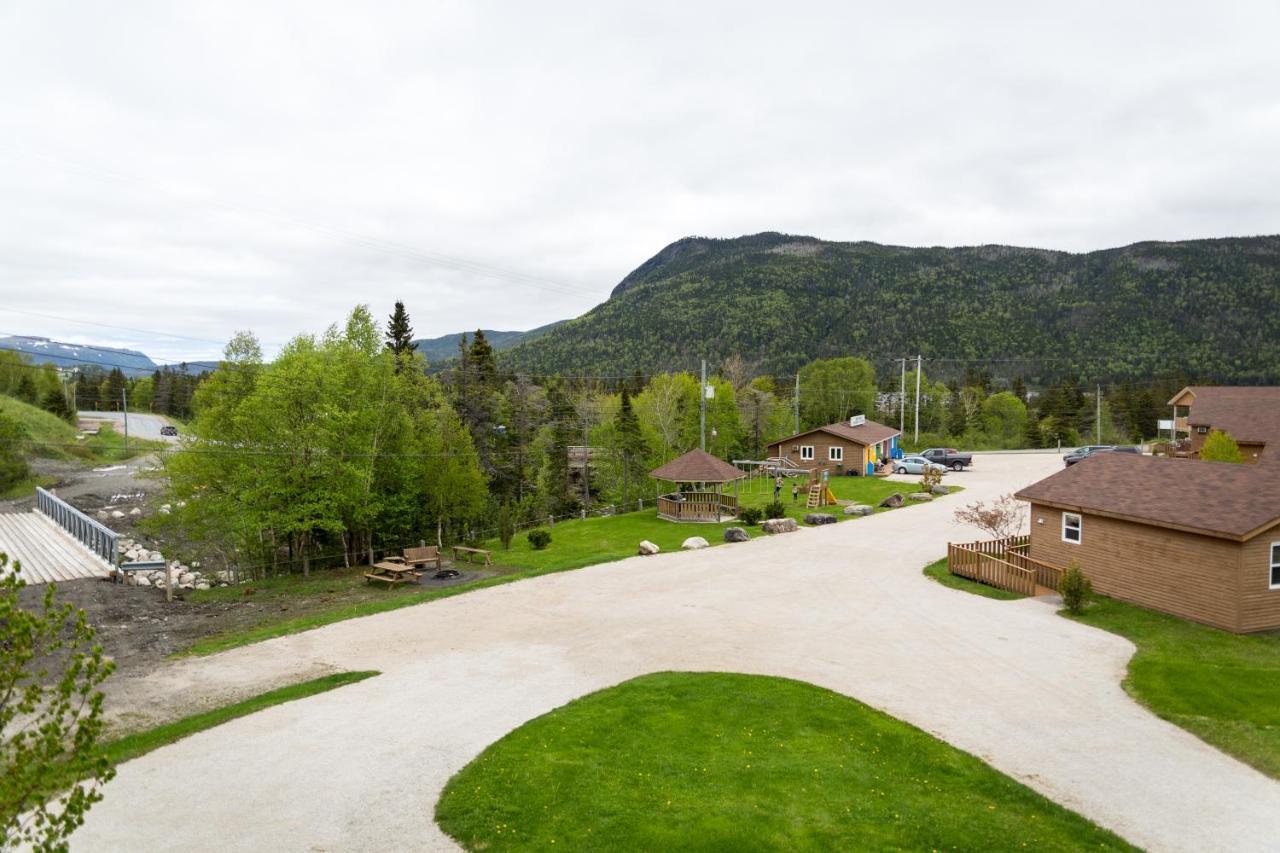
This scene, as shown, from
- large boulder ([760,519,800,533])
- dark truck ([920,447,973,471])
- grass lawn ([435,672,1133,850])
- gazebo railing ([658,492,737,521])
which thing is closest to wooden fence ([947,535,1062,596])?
large boulder ([760,519,800,533])

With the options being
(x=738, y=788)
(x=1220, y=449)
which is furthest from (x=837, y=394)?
(x=738, y=788)

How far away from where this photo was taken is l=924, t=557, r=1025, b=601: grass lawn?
21891 mm

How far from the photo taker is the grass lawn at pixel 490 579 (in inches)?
779

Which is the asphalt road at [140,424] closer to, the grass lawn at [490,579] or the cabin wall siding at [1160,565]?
the grass lawn at [490,579]

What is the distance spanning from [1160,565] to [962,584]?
546cm

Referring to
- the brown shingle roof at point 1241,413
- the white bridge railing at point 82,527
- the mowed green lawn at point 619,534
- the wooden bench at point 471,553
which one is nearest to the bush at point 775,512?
the mowed green lawn at point 619,534

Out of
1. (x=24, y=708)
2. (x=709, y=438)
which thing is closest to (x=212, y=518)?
(x=24, y=708)

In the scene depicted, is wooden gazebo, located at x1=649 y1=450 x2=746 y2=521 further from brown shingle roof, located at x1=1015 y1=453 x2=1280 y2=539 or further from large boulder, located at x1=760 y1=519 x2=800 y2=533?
brown shingle roof, located at x1=1015 y1=453 x2=1280 y2=539

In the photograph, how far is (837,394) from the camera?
257 ft

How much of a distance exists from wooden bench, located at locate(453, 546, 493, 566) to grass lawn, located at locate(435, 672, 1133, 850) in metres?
15.0

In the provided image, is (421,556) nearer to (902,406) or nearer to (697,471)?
(697,471)

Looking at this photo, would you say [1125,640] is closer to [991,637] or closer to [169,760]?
[991,637]

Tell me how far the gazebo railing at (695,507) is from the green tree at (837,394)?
42633 mm

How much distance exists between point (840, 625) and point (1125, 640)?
6934 mm
